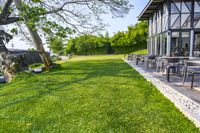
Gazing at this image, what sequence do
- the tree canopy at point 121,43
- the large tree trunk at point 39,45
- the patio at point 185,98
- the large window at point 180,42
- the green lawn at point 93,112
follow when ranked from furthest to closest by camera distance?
the tree canopy at point 121,43
the large window at point 180,42
the large tree trunk at point 39,45
the patio at point 185,98
the green lawn at point 93,112

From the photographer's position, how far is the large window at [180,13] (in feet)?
49.7

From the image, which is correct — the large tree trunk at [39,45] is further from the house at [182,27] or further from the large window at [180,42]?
the large window at [180,42]

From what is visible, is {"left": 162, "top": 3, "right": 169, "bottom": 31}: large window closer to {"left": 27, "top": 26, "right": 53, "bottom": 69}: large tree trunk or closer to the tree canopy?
{"left": 27, "top": 26, "right": 53, "bottom": 69}: large tree trunk

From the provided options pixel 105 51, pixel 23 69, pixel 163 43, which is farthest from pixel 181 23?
pixel 105 51

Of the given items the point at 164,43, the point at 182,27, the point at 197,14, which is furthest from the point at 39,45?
the point at 197,14

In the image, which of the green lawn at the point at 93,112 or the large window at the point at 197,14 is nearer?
the green lawn at the point at 93,112

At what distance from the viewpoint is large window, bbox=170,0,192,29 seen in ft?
49.7

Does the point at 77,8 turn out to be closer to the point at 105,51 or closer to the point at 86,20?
the point at 86,20

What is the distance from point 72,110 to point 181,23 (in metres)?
12.7

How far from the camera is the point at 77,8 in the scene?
44.8 feet

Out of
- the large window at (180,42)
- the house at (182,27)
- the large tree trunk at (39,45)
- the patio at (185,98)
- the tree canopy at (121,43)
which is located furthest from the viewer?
the tree canopy at (121,43)

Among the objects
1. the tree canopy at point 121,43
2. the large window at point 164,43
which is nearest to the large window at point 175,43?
the large window at point 164,43

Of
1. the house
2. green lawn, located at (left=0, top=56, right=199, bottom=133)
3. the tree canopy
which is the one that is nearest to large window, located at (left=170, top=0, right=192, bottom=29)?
the house

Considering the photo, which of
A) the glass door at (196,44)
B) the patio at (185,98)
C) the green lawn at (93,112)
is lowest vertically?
A: the green lawn at (93,112)
